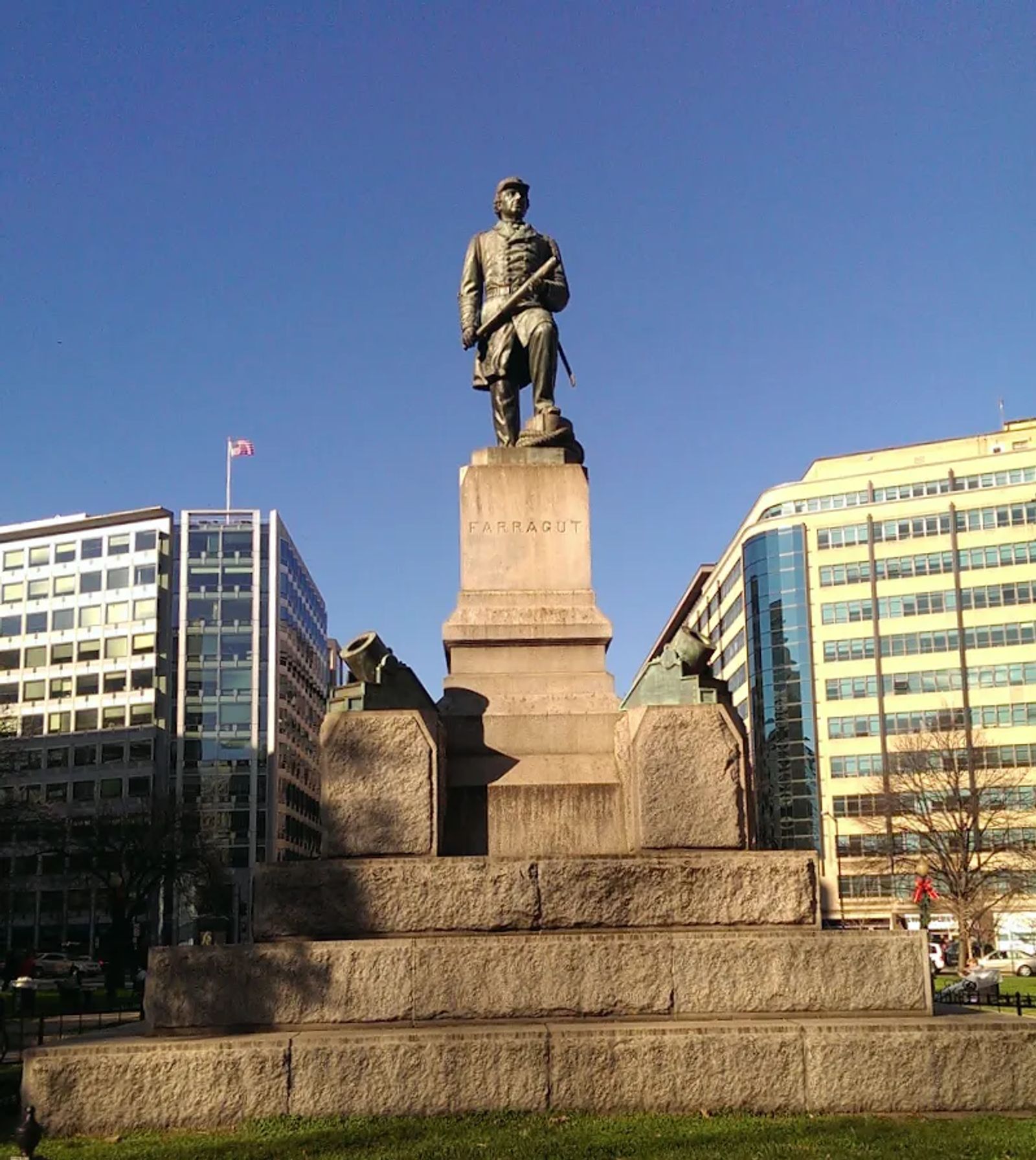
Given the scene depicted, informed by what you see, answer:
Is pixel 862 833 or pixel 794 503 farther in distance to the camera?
pixel 794 503

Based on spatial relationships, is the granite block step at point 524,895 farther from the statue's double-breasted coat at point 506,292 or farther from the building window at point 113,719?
the building window at point 113,719

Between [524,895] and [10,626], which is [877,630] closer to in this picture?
[10,626]

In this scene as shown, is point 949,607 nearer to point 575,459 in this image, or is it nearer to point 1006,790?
point 1006,790

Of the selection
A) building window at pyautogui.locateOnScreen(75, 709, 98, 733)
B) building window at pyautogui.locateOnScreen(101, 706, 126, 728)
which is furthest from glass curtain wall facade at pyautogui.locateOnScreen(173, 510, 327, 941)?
building window at pyautogui.locateOnScreen(75, 709, 98, 733)

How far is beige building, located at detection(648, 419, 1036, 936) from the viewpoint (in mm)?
82625

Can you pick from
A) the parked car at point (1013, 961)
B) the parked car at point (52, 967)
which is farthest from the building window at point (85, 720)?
the parked car at point (1013, 961)

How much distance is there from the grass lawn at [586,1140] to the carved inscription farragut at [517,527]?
5853mm

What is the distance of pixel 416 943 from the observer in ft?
28.9

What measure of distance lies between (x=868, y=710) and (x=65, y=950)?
59.2 meters

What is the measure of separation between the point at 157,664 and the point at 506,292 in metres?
92.9

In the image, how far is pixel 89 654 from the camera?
102000 millimetres

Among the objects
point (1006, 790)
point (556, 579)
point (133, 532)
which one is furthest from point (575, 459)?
point (133, 532)

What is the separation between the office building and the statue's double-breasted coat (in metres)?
88.4

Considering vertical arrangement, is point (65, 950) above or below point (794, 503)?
below
